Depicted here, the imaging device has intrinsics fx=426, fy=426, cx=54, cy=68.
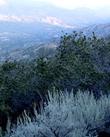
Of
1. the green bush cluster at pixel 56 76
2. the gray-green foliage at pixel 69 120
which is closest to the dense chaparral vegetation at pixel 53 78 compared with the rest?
the green bush cluster at pixel 56 76

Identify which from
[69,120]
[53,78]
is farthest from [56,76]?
[69,120]

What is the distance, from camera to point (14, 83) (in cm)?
1488

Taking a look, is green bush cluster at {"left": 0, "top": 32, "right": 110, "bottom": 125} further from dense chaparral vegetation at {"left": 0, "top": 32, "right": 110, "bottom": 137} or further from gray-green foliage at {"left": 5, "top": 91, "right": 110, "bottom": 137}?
gray-green foliage at {"left": 5, "top": 91, "right": 110, "bottom": 137}

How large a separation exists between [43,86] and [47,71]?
1.97ft

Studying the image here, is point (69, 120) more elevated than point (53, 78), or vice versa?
point (69, 120)

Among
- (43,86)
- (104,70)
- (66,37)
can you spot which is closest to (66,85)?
(43,86)

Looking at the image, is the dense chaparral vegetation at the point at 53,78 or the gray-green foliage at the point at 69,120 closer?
the gray-green foliage at the point at 69,120

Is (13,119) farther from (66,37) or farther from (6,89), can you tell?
(66,37)

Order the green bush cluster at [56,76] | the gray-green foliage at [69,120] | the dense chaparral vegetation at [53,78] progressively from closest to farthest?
1. the gray-green foliage at [69,120]
2. the dense chaparral vegetation at [53,78]
3. the green bush cluster at [56,76]

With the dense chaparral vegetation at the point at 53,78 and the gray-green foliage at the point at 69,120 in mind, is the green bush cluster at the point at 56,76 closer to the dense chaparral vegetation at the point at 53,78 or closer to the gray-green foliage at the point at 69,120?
the dense chaparral vegetation at the point at 53,78

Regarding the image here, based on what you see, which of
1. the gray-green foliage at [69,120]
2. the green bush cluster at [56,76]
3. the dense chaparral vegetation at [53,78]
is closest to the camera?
the gray-green foliage at [69,120]

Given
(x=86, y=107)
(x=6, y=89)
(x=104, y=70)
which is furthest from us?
(x=104, y=70)

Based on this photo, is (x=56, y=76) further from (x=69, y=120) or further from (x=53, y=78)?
(x=69, y=120)

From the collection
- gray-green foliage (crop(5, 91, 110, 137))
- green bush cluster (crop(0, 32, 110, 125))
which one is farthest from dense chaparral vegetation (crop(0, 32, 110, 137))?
gray-green foliage (crop(5, 91, 110, 137))
